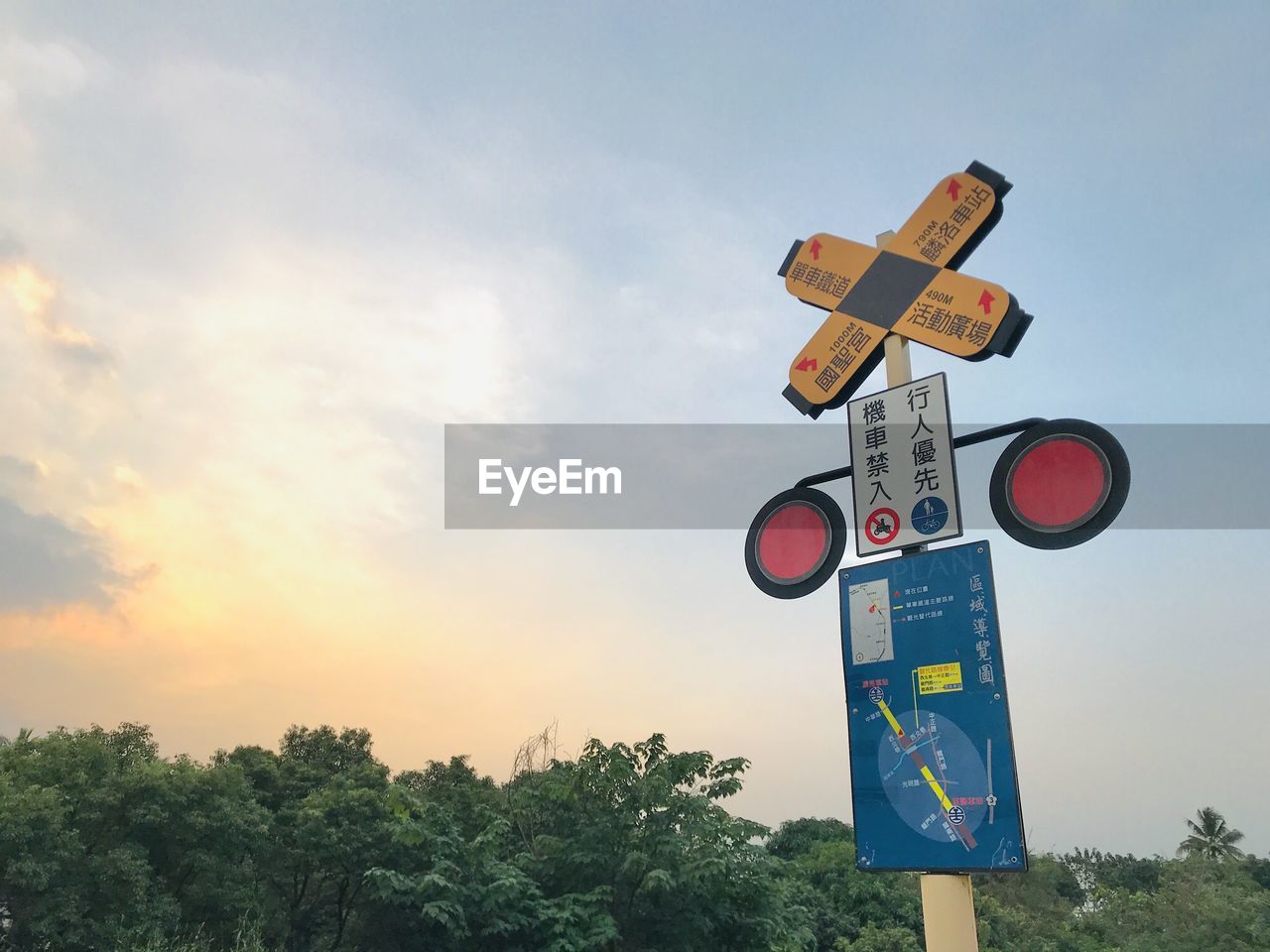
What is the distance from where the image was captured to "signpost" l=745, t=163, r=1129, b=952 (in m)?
3.50

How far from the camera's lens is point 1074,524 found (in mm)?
3600

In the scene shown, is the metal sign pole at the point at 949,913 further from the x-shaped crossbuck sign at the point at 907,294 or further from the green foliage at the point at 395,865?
the green foliage at the point at 395,865

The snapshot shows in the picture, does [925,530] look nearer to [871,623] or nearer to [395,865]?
[871,623]

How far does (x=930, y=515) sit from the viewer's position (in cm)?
396

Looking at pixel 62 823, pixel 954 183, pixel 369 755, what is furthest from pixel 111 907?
pixel 954 183

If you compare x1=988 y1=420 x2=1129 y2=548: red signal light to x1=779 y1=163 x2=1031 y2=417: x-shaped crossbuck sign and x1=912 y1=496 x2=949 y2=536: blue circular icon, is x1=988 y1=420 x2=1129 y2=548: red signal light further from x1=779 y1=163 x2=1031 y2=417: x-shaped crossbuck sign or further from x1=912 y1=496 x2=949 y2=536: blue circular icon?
x1=779 y1=163 x2=1031 y2=417: x-shaped crossbuck sign

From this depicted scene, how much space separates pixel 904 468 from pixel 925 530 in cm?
33

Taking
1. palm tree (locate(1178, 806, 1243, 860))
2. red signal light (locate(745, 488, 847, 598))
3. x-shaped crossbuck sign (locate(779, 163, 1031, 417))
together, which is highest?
x-shaped crossbuck sign (locate(779, 163, 1031, 417))

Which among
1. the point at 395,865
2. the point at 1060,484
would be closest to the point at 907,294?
the point at 1060,484

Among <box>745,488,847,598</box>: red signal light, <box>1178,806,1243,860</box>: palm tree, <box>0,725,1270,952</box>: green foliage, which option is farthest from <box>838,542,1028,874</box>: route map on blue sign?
<box>1178,806,1243,860</box>: palm tree

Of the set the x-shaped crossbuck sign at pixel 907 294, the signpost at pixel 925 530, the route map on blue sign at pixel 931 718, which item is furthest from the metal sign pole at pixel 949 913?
the x-shaped crossbuck sign at pixel 907 294

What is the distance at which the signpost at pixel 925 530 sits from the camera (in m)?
3.50

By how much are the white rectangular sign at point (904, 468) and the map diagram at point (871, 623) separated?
0.69ft

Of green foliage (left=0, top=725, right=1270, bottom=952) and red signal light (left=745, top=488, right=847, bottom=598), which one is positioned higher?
red signal light (left=745, top=488, right=847, bottom=598)
